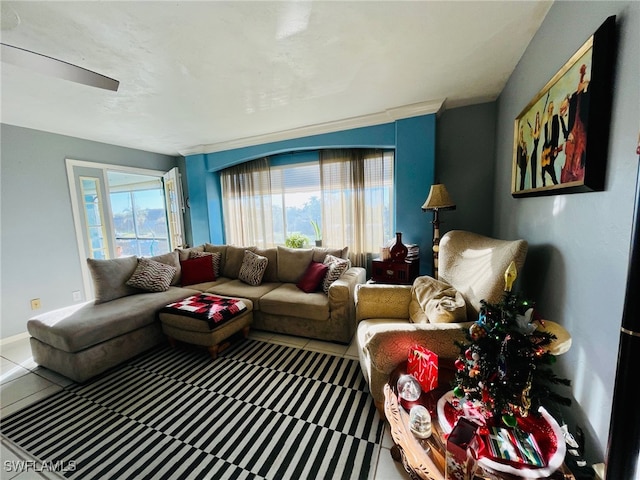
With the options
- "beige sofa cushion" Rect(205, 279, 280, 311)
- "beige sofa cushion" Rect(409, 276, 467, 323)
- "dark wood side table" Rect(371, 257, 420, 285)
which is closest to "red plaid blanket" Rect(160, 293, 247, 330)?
"beige sofa cushion" Rect(205, 279, 280, 311)

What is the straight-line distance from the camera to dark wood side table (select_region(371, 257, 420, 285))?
251 centimetres

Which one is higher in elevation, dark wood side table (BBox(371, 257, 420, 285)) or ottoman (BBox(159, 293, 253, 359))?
Answer: dark wood side table (BBox(371, 257, 420, 285))

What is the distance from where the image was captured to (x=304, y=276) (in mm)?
2838

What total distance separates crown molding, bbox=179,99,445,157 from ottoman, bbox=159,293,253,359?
2.30 metres

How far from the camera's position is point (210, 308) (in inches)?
91.7

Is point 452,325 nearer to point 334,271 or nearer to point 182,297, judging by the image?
point 334,271

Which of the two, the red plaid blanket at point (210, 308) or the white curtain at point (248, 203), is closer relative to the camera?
the red plaid blanket at point (210, 308)

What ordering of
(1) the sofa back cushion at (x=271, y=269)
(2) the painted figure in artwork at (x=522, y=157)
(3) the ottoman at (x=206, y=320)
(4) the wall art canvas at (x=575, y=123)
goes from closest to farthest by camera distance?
1. (4) the wall art canvas at (x=575, y=123)
2. (2) the painted figure in artwork at (x=522, y=157)
3. (3) the ottoman at (x=206, y=320)
4. (1) the sofa back cushion at (x=271, y=269)

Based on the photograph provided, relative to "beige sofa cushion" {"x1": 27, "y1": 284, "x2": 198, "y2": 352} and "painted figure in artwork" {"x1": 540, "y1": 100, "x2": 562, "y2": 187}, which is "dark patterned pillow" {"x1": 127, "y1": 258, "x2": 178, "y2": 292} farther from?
"painted figure in artwork" {"x1": 540, "y1": 100, "x2": 562, "y2": 187}

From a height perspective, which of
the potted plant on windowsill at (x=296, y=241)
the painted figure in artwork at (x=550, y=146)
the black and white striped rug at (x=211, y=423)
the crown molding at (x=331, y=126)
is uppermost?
the crown molding at (x=331, y=126)

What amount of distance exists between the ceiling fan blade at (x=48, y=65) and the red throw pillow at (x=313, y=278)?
215 centimetres

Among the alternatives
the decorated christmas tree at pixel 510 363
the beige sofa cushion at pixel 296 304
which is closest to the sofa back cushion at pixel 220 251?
the beige sofa cushion at pixel 296 304

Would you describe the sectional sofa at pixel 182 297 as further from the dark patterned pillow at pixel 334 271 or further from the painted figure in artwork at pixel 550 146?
the painted figure in artwork at pixel 550 146

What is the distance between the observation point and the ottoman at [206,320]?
2.21m
